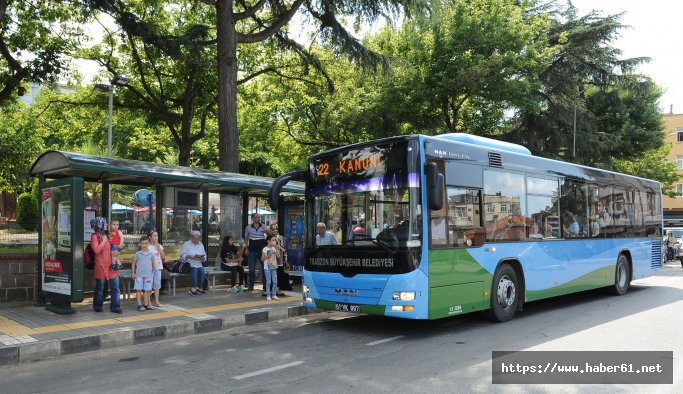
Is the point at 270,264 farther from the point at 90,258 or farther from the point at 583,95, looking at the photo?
the point at 583,95

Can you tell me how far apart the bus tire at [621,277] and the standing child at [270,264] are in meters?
8.21

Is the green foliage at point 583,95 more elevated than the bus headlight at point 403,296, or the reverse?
the green foliage at point 583,95

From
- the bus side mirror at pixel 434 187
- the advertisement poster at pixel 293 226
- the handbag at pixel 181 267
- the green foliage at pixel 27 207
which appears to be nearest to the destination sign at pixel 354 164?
the bus side mirror at pixel 434 187

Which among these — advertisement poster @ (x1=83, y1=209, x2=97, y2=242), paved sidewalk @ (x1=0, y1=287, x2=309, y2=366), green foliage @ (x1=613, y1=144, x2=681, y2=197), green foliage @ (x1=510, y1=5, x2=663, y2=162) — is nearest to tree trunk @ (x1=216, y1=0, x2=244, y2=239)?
advertisement poster @ (x1=83, y1=209, x2=97, y2=242)

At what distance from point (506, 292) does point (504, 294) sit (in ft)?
0.28

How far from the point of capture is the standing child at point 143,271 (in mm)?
10352

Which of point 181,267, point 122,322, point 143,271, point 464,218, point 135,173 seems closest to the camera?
point 464,218

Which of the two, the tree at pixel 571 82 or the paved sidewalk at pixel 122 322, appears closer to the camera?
the paved sidewalk at pixel 122 322

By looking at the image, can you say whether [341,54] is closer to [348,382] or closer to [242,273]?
[242,273]

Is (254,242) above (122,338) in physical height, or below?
above

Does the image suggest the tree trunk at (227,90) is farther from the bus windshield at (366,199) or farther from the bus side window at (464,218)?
the bus side window at (464,218)

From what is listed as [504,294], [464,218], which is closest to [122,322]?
[464,218]

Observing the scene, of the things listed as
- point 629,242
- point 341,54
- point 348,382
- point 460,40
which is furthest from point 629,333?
point 460,40

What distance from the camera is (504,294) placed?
9.44 meters
